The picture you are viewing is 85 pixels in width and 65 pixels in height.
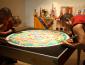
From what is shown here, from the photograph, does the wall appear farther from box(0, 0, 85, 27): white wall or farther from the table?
the table

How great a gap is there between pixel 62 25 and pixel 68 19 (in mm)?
340

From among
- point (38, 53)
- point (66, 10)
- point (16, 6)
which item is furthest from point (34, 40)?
Result: point (16, 6)

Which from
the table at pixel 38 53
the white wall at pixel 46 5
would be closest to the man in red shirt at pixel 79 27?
the table at pixel 38 53

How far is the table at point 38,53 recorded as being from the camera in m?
1.46

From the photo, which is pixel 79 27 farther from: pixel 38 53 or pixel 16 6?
pixel 16 6

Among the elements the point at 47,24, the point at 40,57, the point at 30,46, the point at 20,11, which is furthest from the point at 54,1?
the point at 40,57

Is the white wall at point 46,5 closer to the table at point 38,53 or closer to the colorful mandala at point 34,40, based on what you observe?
the colorful mandala at point 34,40

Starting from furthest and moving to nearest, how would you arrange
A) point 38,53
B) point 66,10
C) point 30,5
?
1. point 30,5
2. point 66,10
3. point 38,53

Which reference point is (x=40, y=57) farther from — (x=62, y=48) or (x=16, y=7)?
(x=16, y=7)

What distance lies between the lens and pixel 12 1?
163 inches

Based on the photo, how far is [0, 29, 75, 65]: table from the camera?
1.46 meters

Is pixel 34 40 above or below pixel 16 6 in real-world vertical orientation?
below

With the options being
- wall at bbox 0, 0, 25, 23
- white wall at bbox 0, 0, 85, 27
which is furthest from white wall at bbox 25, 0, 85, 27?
wall at bbox 0, 0, 25, 23

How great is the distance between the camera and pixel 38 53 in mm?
1538
